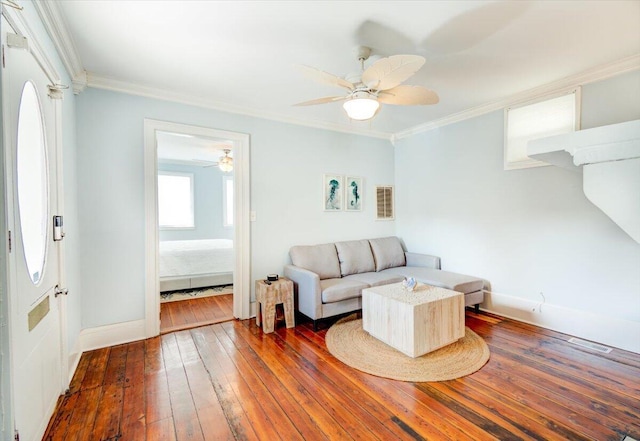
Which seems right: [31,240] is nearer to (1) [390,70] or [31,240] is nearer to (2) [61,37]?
(2) [61,37]

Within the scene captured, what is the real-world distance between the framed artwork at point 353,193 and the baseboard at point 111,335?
2.94 m

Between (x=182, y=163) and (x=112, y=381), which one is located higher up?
(x=182, y=163)

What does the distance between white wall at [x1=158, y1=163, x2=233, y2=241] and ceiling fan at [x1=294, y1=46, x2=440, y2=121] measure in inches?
217

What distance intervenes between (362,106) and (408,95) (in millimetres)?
388

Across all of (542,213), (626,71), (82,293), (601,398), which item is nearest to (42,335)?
(82,293)

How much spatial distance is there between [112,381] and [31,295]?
105cm

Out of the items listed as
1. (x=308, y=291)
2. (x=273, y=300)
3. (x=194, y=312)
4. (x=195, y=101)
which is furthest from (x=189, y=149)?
(x=308, y=291)

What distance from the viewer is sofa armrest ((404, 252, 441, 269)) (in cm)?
419

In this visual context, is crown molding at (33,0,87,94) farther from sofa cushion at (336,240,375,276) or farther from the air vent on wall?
the air vent on wall

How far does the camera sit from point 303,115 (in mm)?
3863

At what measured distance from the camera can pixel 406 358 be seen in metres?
2.55

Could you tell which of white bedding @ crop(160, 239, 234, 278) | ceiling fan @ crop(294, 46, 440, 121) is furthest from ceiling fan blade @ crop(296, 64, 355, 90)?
white bedding @ crop(160, 239, 234, 278)

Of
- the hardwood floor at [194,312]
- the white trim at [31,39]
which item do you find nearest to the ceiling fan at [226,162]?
the hardwood floor at [194,312]

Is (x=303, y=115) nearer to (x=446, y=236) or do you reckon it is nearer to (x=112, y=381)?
(x=446, y=236)
